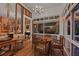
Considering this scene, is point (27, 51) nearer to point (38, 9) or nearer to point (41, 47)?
point (41, 47)

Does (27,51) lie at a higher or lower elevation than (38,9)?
lower

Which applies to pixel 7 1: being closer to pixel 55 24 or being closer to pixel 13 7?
pixel 13 7

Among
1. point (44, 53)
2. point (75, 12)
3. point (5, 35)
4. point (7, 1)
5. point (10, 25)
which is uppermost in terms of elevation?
point (7, 1)

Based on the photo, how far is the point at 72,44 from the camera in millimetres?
2014

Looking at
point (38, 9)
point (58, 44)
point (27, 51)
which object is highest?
point (38, 9)

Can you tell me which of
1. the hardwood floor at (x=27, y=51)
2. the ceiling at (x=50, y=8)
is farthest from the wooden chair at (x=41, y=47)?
the ceiling at (x=50, y=8)

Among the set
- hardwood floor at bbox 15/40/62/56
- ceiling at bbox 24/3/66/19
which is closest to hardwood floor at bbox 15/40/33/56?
hardwood floor at bbox 15/40/62/56

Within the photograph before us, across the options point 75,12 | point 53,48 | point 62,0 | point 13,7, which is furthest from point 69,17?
point 13,7

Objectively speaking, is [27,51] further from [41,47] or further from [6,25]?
[6,25]

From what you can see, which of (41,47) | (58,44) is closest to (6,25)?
(41,47)

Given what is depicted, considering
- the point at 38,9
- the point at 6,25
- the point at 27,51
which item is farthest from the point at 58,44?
the point at 6,25

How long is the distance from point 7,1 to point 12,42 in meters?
0.63

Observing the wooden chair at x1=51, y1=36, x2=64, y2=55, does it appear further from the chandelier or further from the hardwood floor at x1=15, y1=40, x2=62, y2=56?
the chandelier

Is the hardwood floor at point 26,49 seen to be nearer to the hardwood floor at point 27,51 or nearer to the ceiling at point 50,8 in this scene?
the hardwood floor at point 27,51
